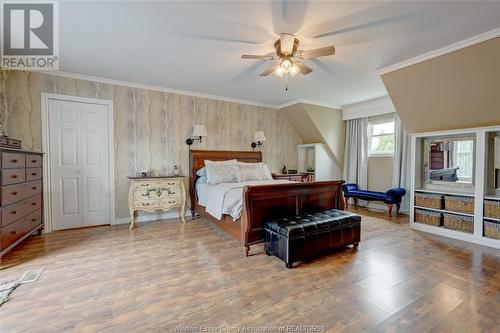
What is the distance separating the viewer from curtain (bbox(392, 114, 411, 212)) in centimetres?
508

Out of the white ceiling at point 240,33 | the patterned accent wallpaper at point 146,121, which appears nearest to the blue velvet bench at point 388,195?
the patterned accent wallpaper at point 146,121

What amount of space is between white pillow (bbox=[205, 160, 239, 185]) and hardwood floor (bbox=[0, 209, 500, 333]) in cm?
125

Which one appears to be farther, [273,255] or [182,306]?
[273,255]

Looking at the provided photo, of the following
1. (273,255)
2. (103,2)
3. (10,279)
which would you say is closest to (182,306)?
(273,255)

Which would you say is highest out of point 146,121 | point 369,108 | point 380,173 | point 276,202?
point 369,108

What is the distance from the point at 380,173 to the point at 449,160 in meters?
1.85

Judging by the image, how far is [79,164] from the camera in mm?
4000

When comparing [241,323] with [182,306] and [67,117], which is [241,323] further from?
[67,117]

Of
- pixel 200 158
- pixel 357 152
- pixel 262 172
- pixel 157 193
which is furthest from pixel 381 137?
pixel 157 193

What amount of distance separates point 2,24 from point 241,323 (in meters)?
3.78

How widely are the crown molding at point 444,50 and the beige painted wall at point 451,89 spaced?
2.1 inches

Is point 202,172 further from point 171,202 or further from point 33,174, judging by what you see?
point 33,174

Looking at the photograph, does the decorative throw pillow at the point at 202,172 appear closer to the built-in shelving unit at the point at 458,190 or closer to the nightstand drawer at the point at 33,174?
the nightstand drawer at the point at 33,174

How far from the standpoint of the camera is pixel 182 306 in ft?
6.28
